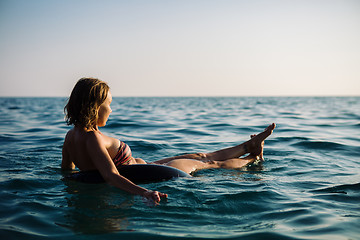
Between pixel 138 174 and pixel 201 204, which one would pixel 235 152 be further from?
pixel 201 204

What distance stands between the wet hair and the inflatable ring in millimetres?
684

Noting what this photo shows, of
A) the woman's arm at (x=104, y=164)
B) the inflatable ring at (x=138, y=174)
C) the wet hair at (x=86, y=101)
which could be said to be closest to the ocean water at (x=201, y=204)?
the inflatable ring at (x=138, y=174)

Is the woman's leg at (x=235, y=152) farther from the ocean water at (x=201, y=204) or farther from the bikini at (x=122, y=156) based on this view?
the bikini at (x=122, y=156)

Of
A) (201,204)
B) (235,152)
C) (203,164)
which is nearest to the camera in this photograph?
(201,204)

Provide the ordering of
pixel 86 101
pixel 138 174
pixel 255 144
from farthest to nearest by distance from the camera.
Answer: pixel 255 144 → pixel 138 174 → pixel 86 101

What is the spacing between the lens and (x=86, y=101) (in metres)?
3.63

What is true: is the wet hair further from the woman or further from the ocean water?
the ocean water

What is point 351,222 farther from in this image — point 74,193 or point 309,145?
point 309,145

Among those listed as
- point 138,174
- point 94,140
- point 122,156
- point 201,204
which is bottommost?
point 201,204

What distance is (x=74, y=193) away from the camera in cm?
389

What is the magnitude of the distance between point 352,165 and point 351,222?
2965mm

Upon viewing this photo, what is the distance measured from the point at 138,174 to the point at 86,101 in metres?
1.15

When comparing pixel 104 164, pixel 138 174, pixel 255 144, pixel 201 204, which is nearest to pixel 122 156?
pixel 138 174

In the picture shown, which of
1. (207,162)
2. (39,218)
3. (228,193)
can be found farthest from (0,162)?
(228,193)
